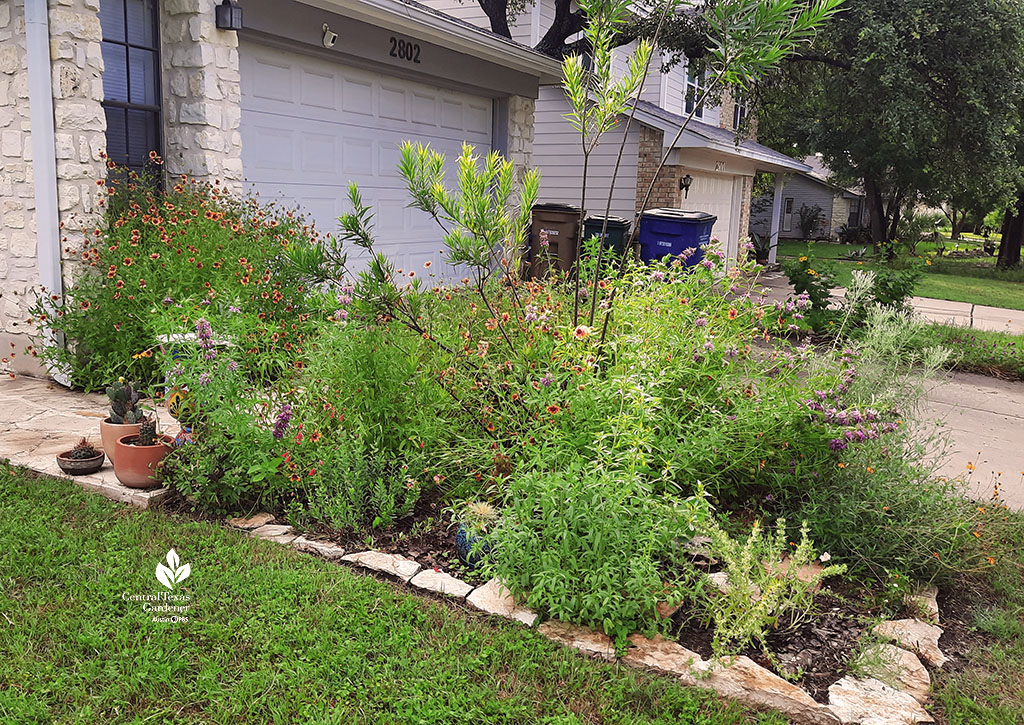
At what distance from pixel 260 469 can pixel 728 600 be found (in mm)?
2083

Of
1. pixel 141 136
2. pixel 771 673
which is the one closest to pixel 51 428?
pixel 141 136

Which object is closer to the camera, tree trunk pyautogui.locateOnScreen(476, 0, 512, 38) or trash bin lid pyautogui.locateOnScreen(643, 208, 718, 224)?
trash bin lid pyautogui.locateOnScreen(643, 208, 718, 224)

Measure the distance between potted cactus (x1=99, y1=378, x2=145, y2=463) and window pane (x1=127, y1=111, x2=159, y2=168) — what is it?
3013 mm

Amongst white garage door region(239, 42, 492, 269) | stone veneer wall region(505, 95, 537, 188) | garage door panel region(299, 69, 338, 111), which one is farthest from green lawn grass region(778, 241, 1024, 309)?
garage door panel region(299, 69, 338, 111)

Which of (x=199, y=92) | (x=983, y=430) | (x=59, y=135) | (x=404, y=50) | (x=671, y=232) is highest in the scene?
(x=404, y=50)

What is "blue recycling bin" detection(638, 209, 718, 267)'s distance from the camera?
37.0ft

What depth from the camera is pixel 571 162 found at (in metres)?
13.8

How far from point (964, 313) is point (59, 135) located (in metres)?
13.1

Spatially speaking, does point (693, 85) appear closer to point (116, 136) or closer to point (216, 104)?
point (216, 104)

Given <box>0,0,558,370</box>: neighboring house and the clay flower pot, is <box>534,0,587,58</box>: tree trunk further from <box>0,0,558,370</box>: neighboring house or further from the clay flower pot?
the clay flower pot

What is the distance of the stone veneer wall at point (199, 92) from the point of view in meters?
6.39

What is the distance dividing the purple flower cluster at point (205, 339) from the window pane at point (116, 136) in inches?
115

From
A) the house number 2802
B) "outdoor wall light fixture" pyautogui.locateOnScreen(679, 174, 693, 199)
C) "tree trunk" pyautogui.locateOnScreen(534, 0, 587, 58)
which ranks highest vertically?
"tree trunk" pyautogui.locateOnScreen(534, 0, 587, 58)

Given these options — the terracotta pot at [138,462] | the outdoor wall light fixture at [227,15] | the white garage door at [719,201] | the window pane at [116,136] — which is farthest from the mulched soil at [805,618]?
the white garage door at [719,201]
